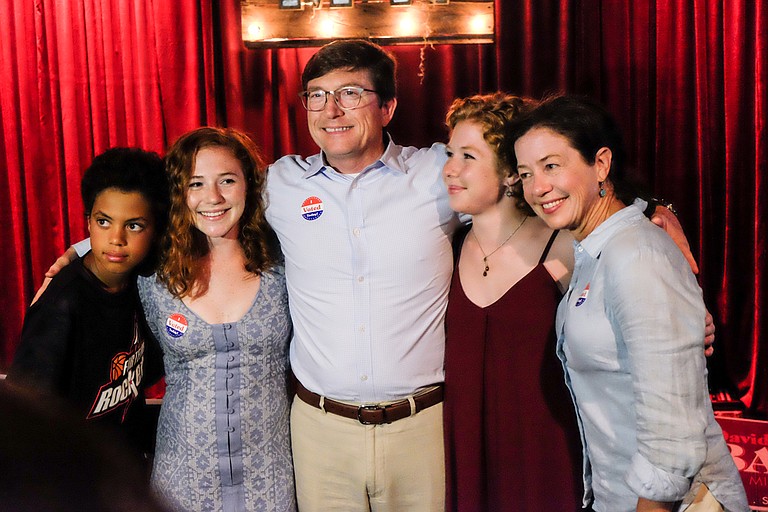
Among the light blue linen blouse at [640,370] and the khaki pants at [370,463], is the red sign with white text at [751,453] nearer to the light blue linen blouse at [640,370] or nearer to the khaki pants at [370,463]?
the khaki pants at [370,463]

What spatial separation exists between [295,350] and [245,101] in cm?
238

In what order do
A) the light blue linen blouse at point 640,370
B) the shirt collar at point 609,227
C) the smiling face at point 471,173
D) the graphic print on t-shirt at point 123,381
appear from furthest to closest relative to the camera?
1. the smiling face at point 471,173
2. the graphic print on t-shirt at point 123,381
3. the shirt collar at point 609,227
4. the light blue linen blouse at point 640,370

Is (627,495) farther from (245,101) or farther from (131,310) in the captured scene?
(245,101)

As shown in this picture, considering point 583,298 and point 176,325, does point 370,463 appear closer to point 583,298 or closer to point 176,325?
point 176,325

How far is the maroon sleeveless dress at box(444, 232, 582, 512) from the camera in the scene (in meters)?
2.05

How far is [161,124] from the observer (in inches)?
167

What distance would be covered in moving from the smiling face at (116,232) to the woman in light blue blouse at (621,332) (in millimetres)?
1065

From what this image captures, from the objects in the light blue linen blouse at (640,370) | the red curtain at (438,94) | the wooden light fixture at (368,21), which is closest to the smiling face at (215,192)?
the light blue linen blouse at (640,370)

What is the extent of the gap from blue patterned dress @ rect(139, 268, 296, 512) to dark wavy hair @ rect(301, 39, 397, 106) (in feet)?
2.47

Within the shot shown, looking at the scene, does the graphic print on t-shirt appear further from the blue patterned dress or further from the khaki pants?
the khaki pants

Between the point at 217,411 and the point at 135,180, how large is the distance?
0.70 metres

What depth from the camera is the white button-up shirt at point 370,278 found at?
7.06ft

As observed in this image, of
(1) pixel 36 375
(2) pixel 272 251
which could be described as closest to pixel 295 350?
(2) pixel 272 251

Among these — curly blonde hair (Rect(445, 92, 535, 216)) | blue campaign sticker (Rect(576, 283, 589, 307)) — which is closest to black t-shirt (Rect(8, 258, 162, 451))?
curly blonde hair (Rect(445, 92, 535, 216))
